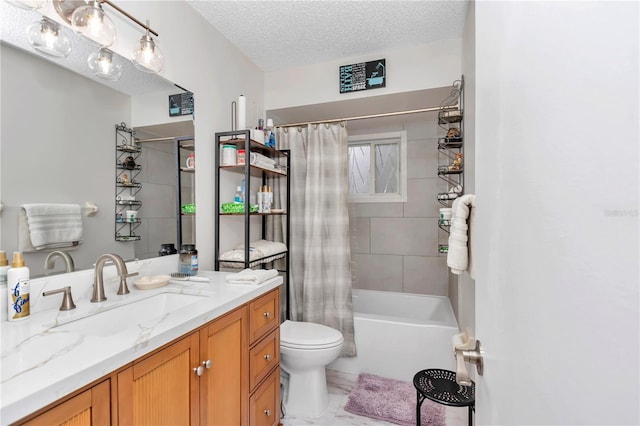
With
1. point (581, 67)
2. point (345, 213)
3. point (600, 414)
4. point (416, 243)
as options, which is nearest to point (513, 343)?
point (600, 414)

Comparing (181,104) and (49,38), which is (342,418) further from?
(49,38)

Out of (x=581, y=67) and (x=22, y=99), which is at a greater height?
(x=22, y=99)

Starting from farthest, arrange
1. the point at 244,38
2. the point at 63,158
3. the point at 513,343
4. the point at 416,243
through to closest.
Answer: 1. the point at 416,243
2. the point at 244,38
3. the point at 63,158
4. the point at 513,343

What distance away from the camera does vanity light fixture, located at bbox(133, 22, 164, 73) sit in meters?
1.37

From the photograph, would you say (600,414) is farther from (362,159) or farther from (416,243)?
(362,159)

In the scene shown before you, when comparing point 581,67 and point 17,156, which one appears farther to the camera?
point 17,156

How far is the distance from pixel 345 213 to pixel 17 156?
6.01 feet

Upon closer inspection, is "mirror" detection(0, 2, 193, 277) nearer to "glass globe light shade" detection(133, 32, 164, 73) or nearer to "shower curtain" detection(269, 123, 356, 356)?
"glass globe light shade" detection(133, 32, 164, 73)

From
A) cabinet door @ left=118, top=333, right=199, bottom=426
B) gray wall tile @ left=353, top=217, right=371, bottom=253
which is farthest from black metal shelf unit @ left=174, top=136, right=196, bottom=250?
gray wall tile @ left=353, top=217, right=371, bottom=253

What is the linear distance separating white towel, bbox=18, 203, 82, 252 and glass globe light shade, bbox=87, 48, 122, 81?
23.2 inches

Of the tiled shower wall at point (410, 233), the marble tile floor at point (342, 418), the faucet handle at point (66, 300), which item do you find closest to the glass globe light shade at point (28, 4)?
the faucet handle at point (66, 300)

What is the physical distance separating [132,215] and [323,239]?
1336 millimetres

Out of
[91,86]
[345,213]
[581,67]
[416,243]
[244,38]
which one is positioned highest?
[244,38]

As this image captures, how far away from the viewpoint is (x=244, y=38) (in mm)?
2104
